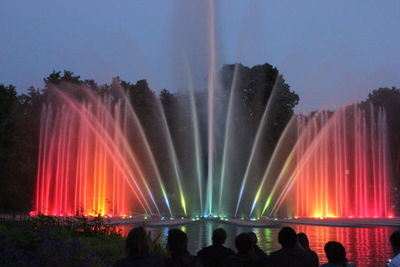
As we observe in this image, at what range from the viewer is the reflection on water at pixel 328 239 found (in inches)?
597

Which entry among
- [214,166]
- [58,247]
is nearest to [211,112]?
[214,166]

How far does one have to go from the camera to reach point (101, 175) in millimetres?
34375

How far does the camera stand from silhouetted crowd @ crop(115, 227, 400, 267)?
16.9 feet

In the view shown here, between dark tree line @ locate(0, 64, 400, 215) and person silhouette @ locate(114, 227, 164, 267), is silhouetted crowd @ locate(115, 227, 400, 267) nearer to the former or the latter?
person silhouette @ locate(114, 227, 164, 267)

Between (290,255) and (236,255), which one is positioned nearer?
(290,255)

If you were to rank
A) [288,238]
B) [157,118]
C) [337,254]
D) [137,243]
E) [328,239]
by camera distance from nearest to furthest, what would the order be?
[137,243]
[337,254]
[288,238]
[328,239]
[157,118]

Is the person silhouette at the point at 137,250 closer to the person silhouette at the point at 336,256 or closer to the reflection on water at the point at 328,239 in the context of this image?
the person silhouette at the point at 336,256

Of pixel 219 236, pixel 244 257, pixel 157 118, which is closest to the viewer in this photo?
pixel 244 257

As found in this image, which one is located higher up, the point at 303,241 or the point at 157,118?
the point at 157,118

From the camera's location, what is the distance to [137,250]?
515 centimetres

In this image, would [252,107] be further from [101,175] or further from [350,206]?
[101,175]

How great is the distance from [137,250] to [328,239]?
51.3 feet

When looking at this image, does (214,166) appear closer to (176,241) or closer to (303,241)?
(303,241)

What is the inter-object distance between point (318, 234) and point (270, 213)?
16.2m
